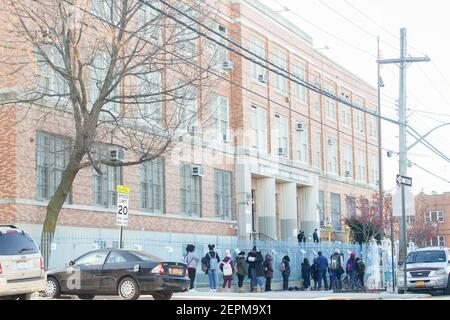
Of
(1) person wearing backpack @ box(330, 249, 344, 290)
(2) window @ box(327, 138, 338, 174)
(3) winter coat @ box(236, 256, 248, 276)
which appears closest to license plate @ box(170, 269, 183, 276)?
(3) winter coat @ box(236, 256, 248, 276)

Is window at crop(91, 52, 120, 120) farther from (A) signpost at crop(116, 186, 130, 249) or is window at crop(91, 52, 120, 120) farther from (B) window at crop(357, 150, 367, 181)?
(B) window at crop(357, 150, 367, 181)

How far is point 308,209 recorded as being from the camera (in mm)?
49875

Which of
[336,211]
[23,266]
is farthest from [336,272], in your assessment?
[336,211]

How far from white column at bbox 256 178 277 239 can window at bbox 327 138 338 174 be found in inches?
450

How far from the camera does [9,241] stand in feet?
55.0

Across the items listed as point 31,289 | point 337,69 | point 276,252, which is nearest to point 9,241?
point 31,289

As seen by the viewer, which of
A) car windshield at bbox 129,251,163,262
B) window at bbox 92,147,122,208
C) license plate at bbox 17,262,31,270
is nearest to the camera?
license plate at bbox 17,262,31,270

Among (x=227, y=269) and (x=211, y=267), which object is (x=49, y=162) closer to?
(x=211, y=267)

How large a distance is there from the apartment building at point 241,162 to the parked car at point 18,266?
8.47 meters

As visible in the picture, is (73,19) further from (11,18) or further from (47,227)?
(47,227)

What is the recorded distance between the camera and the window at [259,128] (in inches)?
1716

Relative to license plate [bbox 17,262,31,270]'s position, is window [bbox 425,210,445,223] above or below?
above

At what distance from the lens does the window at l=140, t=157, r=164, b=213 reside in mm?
34469

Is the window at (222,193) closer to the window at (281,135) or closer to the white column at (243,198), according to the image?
the white column at (243,198)
